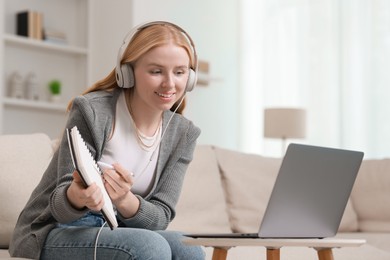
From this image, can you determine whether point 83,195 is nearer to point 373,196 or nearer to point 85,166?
point 85,166

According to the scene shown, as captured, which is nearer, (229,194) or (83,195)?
(83,195)

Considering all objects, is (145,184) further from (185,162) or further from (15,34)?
(15,34)

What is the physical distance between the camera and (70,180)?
1724 mm

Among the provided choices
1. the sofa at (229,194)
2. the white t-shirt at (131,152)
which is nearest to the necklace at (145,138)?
the white t-shirt at (131,152)

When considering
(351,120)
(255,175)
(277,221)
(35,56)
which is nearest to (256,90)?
(351,120)

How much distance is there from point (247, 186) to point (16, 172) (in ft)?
3.86

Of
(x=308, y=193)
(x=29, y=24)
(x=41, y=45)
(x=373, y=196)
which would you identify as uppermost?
(x=29, y=24)

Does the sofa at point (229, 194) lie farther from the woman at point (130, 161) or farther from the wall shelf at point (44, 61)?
the wall shelf at point (44, 61)

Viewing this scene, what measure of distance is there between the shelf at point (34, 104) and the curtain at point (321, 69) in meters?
1.46

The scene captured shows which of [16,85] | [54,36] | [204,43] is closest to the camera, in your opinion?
[16,85]

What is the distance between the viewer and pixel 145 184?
1.96m

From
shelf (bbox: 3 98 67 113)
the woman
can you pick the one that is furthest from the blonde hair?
shelf (bbox: 3 98 67 113)

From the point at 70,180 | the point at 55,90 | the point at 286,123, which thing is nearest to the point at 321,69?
the point at 286,123

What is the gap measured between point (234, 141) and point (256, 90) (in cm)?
45
